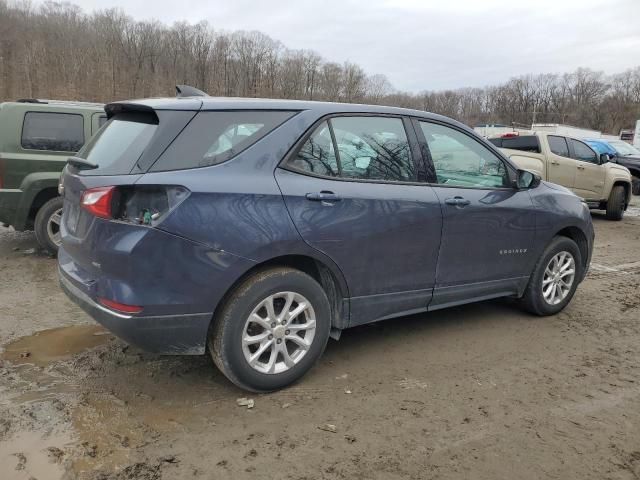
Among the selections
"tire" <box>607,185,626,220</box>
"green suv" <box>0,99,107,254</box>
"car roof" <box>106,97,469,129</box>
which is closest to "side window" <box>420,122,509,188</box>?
"car roof" <box>106,97,469,129</box>

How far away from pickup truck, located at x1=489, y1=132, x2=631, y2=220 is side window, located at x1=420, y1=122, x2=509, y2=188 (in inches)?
305

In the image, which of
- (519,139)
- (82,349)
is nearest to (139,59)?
(519,139)

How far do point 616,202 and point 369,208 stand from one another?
34.5ft

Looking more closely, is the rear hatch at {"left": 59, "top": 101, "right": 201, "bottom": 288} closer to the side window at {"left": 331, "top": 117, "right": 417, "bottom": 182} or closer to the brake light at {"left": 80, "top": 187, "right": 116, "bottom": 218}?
the brake light at {"left": 80, "top": 187, "right": 116, "bottom": 218}

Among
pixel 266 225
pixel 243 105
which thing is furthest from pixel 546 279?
pixel 243 105

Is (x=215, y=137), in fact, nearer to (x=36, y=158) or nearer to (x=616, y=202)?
(x=36, y=158)

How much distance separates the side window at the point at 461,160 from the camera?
4.00m

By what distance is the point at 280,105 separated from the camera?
335cm

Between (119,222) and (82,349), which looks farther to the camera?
(82,349)

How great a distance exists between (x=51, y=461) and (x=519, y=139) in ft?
38.6

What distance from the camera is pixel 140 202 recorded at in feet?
9.21

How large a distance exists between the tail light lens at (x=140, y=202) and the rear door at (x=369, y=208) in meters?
0.65

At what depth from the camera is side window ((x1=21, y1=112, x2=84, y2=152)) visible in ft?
20.8

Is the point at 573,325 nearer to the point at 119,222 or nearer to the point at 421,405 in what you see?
the point at 421,405
